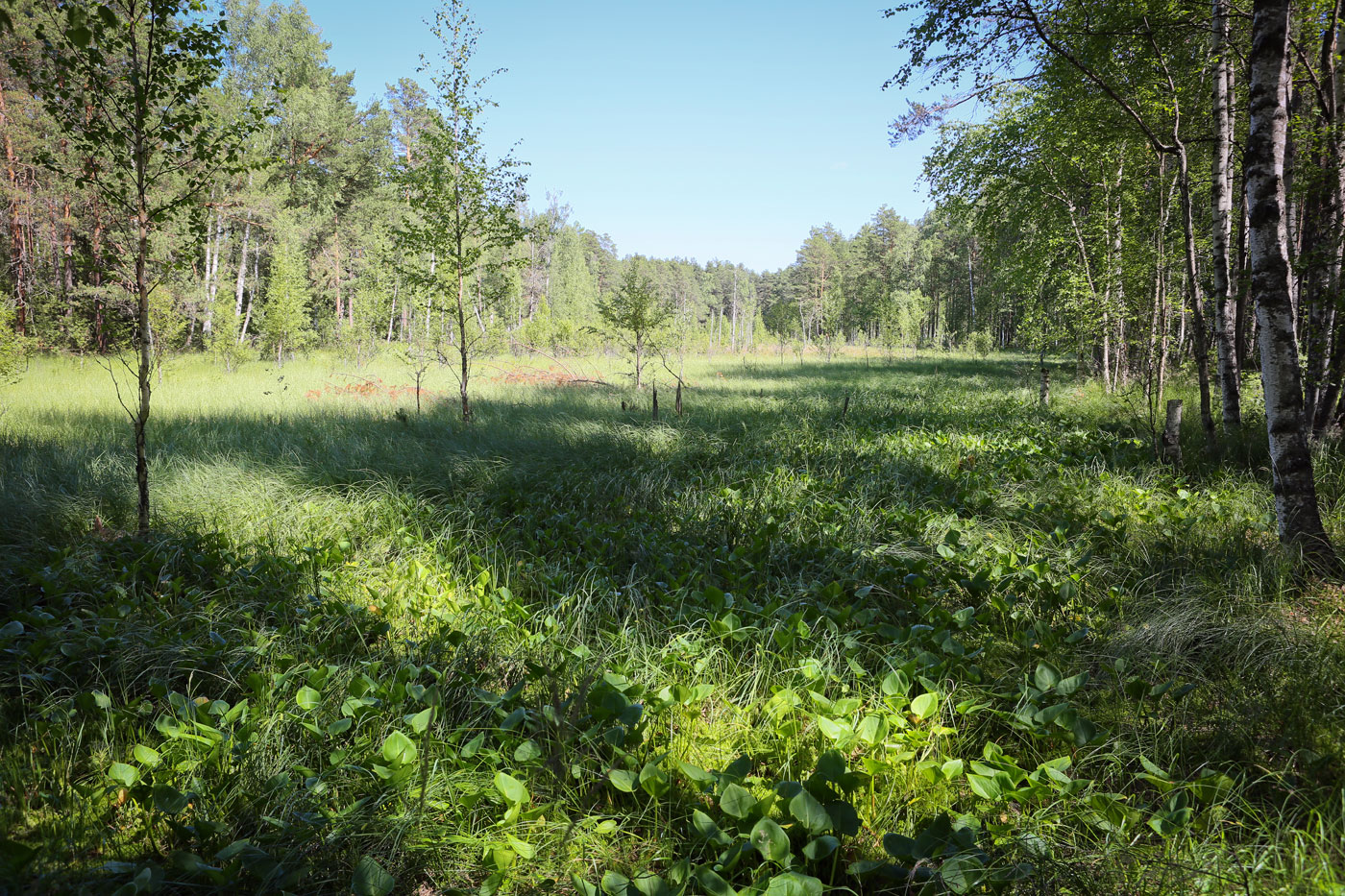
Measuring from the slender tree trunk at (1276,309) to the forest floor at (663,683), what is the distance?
0.30 meters

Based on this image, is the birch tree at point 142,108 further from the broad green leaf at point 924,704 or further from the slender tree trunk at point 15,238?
the slender tree trunk at point 15,238

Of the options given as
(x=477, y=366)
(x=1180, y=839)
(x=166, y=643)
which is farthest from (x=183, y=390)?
(x=1180, y=839)

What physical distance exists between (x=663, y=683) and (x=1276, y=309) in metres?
4.05

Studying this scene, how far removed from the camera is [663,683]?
2.68 metres

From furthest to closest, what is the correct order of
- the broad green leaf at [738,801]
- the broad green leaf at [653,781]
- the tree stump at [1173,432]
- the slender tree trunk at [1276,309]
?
the tree stump at [1173,432], the slender tree trunk at [1276,309], the broad green leaf at [653,781], the broad green leaf at [738,801]

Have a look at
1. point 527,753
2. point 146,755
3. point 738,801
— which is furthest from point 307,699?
point 738,801

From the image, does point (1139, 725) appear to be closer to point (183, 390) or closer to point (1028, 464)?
point (1028, 464)

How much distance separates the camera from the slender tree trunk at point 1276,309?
3.46 m

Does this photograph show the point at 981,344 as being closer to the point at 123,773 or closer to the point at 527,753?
the point at 527,753

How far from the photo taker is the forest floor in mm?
1716

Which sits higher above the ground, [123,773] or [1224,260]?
[1224,260]

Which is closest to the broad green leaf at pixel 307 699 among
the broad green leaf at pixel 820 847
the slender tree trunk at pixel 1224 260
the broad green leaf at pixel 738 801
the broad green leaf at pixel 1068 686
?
the broad green leaf at pixel 738 801

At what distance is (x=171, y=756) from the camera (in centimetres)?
203

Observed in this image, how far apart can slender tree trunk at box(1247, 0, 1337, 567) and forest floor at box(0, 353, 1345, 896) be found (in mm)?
301
